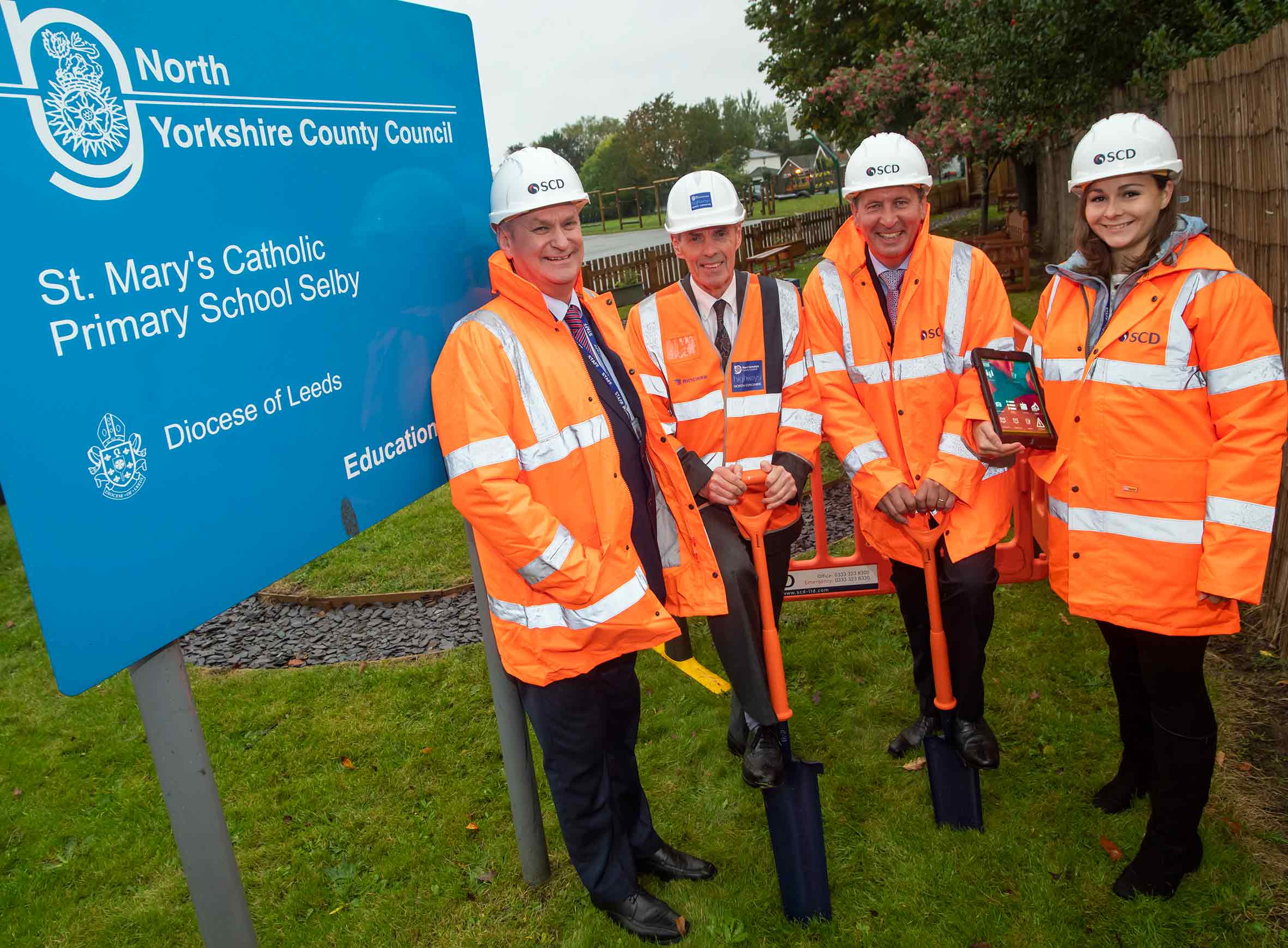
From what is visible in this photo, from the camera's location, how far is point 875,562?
477cm

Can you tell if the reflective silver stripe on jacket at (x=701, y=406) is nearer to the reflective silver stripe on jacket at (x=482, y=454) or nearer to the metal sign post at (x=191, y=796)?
the reflective silver stripe on jacket at (x=482, y=454)

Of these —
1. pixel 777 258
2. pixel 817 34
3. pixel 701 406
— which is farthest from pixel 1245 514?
pixel 817 34

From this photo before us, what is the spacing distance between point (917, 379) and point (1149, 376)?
866 mm

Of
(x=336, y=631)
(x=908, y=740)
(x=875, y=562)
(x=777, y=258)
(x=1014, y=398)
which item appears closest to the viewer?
(x=1014, y=398)

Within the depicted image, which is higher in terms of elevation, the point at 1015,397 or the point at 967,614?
the point at 1015,397

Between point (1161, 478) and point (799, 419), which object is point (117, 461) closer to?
point (799, 419)

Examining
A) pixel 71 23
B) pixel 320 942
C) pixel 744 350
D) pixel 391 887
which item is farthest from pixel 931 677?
pixel 71 23

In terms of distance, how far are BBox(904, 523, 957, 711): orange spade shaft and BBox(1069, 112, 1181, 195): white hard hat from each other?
1.34 metres

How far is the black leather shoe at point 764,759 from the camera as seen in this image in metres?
3.24

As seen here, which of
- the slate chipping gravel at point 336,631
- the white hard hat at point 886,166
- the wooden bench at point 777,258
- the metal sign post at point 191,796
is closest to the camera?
the metal sign post at point 191,796

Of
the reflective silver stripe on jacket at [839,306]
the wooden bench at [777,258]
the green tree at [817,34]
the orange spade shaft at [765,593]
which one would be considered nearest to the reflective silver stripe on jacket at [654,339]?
the orange spade shaft at [765,593]

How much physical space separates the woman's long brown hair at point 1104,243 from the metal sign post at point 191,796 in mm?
Answer: 2933

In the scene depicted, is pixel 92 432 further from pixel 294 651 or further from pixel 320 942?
pixel 294 651

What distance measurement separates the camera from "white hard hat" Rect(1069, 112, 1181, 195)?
9.20 feet
